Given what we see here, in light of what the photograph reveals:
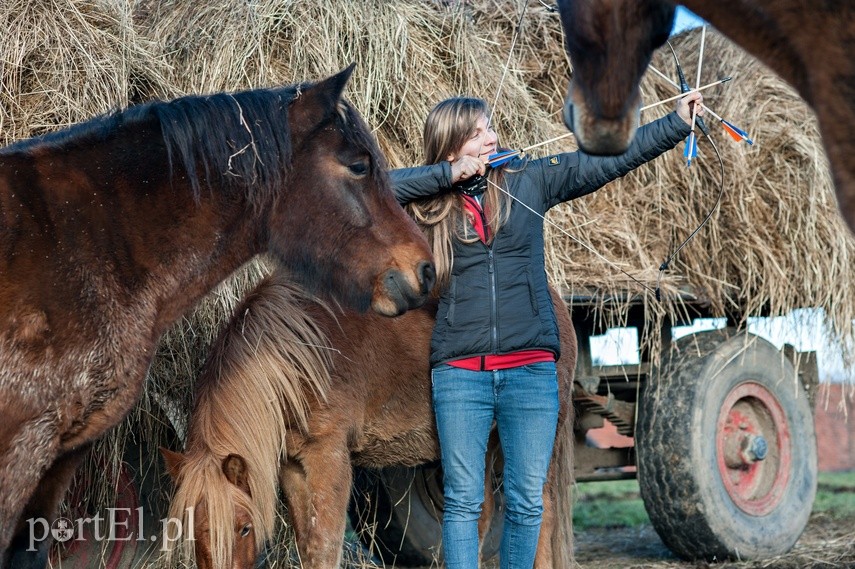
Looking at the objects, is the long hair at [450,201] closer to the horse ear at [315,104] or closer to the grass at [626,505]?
the horse ear at [315,104]

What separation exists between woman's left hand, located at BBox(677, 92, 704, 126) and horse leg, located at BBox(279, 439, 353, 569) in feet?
6.05

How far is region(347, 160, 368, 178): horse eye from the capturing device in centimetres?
324

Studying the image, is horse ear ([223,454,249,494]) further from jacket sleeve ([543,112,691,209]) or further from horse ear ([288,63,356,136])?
jacket sleeve ([543,112,691,209])

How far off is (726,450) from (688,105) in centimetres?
290

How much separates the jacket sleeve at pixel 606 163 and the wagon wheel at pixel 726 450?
2.05m

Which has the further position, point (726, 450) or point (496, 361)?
point (726, 450)

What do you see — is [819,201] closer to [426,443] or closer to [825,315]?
[825,315]

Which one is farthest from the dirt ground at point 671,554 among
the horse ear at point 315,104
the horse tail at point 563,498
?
the horse ear at point 315,104

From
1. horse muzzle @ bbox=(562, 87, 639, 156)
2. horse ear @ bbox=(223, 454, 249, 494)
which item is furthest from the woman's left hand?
horse ear @ bbox=(223, 454, 249, 494)

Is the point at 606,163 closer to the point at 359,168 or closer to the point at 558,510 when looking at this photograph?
the point at 359,168

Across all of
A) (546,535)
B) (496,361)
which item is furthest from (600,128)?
(546,535)

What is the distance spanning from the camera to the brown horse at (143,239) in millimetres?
2742

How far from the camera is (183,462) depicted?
3475 mm

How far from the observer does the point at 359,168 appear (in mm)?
3256
